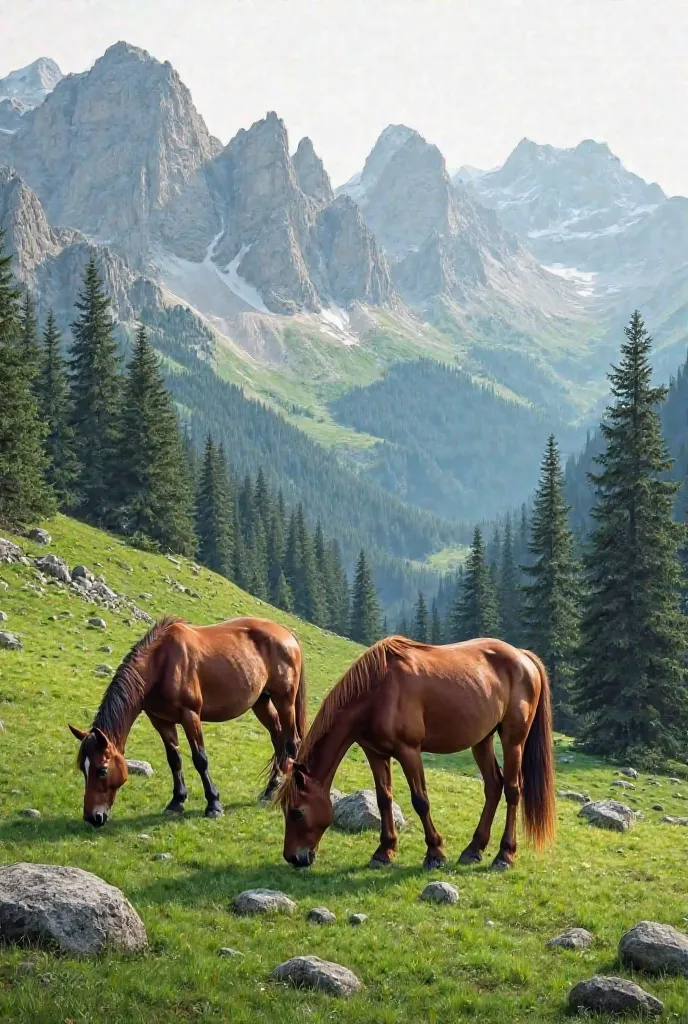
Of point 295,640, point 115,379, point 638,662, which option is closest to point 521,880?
point 295,640

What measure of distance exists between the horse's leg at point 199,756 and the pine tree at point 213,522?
228 feet

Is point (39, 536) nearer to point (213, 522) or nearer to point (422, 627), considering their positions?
point (213, 522)

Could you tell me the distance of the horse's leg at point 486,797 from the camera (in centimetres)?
1366

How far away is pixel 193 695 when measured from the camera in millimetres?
14570

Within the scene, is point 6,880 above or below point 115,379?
below

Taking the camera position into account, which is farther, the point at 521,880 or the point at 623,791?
the point at 623,791

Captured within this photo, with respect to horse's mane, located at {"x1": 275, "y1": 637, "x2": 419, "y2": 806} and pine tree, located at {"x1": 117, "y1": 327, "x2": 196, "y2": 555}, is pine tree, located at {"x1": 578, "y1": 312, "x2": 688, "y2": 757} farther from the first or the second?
pine tree, located at {"x1": 117, "y1": 327, "x2": 196, "y2": 555}

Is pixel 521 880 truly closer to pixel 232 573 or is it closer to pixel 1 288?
pixel 1 288

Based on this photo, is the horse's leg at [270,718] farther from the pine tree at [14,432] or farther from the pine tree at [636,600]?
the pine tree at [14,432]

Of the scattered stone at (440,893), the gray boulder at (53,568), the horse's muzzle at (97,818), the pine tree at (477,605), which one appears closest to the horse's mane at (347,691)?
the scattered stone at (440,893)

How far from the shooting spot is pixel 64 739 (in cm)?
1820

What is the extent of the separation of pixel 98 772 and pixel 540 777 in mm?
7593

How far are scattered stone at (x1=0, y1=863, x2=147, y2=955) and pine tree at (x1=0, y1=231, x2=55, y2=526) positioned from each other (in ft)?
100

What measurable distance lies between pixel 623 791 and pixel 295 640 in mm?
16547
